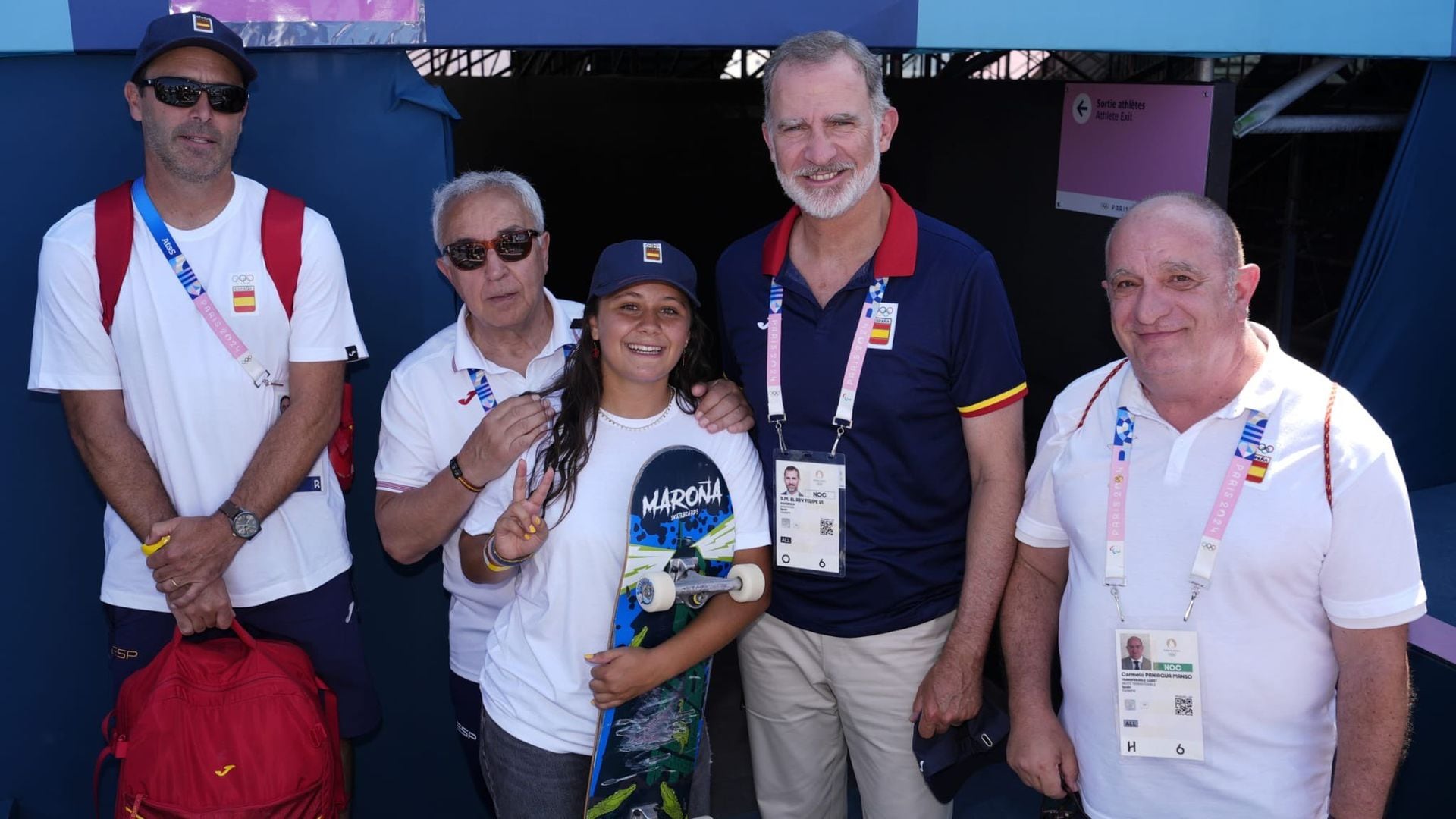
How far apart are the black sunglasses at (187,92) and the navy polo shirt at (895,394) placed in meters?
1.18

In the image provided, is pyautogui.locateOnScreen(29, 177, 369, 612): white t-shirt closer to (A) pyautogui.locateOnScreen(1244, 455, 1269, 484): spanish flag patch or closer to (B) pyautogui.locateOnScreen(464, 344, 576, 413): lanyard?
(B) pyautogui.locateOnScreen(464, 344, 576, 413): lanyard

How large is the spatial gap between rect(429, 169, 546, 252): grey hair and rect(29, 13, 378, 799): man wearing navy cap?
0.29 m

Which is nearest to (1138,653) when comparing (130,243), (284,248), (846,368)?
(846,368)

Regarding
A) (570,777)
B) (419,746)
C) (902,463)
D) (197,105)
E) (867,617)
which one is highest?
(197,105)

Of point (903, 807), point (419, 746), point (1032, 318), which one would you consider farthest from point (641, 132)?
point (903, 807)

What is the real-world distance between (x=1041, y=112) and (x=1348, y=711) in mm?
3325

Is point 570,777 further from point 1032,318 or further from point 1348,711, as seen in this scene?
point 1032,318

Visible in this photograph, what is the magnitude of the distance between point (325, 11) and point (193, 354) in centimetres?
94

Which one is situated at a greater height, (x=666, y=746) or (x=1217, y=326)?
(x=1217, y=326)

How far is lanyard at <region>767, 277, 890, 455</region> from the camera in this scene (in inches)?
94.8

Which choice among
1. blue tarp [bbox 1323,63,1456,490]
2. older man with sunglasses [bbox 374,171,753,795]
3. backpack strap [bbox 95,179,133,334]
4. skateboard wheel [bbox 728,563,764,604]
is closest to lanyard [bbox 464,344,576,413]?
older man with sunglasses [bbox 374,171,753,795]

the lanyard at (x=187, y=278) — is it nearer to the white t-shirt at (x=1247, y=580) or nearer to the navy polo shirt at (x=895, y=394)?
the navy polo shirt at (x=895, y=394)

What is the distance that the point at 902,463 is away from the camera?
8.05 feet

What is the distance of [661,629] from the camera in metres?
2.28
